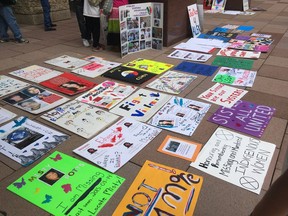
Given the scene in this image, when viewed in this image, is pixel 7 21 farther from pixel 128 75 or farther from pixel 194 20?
pixel 194 20

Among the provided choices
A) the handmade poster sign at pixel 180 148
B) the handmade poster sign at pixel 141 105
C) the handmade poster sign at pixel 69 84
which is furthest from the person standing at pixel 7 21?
the handmade poster sign at pixel 180 148

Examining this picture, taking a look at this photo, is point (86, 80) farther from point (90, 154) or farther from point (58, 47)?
point (58, 47)

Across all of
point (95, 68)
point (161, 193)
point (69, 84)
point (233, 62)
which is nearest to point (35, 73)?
point (69, 84)

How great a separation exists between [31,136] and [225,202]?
1267 millimetres

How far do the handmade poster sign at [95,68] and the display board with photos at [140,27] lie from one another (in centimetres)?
29

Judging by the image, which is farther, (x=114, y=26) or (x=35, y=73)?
(x=114, y=26)

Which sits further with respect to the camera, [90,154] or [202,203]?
[90,154]

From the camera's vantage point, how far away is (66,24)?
5117 mm

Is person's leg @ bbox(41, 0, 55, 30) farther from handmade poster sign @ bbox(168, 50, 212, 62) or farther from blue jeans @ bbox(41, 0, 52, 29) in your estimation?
handmade poster sign @ bbox(168, 50, 212, 62)

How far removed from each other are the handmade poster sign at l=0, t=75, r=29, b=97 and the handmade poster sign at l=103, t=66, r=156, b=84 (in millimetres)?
802

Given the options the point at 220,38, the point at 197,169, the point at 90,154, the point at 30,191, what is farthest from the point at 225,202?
the point at 220,38

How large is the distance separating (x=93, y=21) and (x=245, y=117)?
231 cm

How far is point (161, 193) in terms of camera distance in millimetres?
1289

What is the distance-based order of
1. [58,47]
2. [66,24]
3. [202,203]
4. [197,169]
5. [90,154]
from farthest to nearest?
1. [66,24]
2. [58,47]
3. [90,154]
4. [197,169]
5. [202,203]
